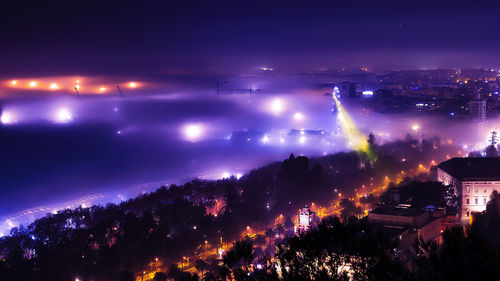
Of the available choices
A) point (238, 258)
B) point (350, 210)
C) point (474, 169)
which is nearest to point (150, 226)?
point (350, 210)

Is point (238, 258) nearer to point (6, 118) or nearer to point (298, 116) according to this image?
point (6, 118)

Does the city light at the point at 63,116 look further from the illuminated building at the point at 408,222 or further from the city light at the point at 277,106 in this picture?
the city light at the point at 277,106

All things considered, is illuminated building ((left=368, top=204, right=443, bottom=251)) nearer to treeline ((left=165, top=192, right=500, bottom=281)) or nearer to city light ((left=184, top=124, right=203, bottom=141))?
treeline ((left=165, top=192, right=500, bottom=281))

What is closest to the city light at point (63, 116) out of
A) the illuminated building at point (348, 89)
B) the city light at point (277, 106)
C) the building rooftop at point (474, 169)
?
the building rooftop at point (474, 169)

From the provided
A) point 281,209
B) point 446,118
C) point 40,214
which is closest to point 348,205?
point 281,209

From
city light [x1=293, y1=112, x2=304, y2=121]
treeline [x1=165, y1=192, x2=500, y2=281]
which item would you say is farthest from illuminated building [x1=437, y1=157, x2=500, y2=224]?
city light [x1=293, y1=112, x2=304, y2=121]

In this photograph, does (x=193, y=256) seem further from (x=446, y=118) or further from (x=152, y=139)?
(x=446, y=118)
